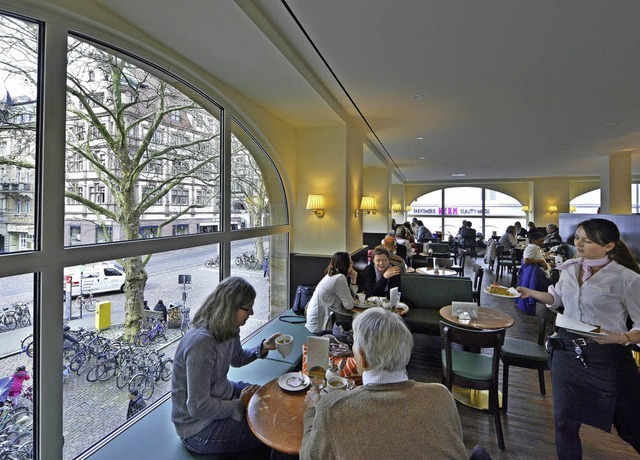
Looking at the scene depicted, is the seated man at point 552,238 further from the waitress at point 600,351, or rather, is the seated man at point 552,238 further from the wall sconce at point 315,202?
the waitress at point 600,351

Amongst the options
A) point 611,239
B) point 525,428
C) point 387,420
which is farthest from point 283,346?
point 525,428

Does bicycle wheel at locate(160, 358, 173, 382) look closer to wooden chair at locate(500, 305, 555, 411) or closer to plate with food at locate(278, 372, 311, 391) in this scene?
plate with food at locate(278, 372, 311, 391)

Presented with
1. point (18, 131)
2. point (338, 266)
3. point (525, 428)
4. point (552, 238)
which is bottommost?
point (525, 428)

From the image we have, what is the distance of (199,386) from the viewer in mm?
1546

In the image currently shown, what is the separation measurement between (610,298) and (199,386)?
7.52ft

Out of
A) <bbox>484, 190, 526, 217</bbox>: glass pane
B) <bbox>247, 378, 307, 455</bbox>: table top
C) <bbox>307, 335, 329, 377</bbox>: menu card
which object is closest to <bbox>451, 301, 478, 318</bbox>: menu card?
<bbox>307, 335, 329, 377</bbox>: menu card

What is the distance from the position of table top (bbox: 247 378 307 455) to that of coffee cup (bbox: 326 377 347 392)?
0.18 metres

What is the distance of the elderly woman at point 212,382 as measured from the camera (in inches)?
61.4

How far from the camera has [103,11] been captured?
6.22 feet

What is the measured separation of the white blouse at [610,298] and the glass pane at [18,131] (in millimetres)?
3076

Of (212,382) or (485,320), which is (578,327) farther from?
(212,382)

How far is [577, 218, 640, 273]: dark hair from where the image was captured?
1697 mm

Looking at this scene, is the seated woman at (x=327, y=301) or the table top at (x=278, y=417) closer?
the table top at (x=278, y=417)

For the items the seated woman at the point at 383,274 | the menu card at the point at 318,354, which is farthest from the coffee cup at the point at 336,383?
the seated woman at the point at 383,274
